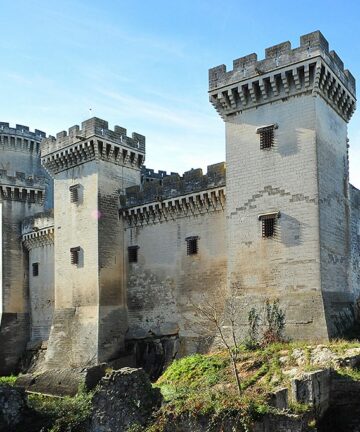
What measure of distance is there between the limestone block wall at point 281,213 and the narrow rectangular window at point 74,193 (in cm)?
934

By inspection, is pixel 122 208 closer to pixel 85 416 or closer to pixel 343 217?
pixel 343 217

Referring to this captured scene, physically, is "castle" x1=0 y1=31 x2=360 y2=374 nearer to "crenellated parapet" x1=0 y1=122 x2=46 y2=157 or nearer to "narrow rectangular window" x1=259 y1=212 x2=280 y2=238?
"narrow rectangular window" x1=259 y1=212 x2=280 y2=238

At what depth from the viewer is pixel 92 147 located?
24984 mm

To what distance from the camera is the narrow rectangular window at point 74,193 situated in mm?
26041

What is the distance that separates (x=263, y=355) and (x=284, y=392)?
424 cm

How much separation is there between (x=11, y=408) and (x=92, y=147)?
1448 cm

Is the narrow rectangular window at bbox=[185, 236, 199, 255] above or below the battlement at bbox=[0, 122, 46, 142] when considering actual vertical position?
below

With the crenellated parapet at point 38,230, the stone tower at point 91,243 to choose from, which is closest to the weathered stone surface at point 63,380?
the stone tower at point 91,243

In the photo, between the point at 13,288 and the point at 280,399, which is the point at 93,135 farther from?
the point at 280,399

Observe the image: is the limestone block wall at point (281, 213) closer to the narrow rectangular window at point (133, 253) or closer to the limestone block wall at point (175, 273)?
the limestone block wall at point (175, 273)

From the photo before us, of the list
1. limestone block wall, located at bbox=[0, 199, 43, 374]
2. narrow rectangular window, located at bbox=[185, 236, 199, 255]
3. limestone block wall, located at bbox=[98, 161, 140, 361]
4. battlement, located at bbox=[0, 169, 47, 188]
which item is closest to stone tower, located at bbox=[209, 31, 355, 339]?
narrow rectangular window, located at bbox=[185, 236, 199, 255]

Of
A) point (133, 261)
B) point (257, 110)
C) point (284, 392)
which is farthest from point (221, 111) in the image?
point (284, 392)

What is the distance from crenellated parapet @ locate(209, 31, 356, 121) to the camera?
18203mm

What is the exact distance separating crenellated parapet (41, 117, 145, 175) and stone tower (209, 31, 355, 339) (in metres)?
6.81
